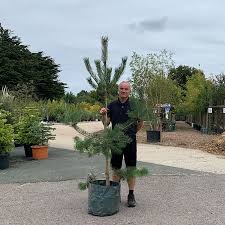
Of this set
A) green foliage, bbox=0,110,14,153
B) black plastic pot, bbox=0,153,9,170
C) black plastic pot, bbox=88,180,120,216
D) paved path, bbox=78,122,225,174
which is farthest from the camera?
paved path, bbox=78,122,225,174

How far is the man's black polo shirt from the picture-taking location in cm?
660

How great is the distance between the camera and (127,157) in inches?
264

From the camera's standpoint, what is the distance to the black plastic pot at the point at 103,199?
612 cm

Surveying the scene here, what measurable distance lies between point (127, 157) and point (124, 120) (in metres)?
0.53

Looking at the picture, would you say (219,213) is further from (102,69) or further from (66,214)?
(102,69)

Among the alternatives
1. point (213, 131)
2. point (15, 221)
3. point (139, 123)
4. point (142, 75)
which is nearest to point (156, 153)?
point (139, 123)

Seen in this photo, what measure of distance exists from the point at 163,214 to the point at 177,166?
15.6 ft

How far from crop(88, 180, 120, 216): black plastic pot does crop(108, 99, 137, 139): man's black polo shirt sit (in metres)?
0.84

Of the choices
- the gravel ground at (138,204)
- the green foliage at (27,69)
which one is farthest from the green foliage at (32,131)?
the green foliage at (27,69)

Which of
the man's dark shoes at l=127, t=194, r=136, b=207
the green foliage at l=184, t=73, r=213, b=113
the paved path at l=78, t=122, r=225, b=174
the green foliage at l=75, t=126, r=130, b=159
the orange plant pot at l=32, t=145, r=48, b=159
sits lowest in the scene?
the man's dark shoes at l=127, t=194, r=136, b=207

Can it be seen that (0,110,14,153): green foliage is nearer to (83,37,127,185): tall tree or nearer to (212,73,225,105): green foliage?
(83,37,127,185): tall tree

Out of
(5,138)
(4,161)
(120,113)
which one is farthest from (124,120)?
(4,161)

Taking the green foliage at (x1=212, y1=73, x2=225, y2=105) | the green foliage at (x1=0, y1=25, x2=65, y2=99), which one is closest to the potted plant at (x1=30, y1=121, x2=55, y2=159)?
the green foliage at (x1=212, y1=73, x2=225, y2=105)

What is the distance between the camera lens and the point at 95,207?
6.15 metres
